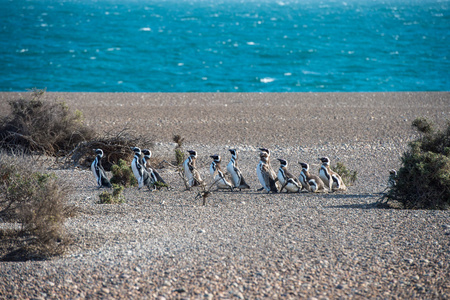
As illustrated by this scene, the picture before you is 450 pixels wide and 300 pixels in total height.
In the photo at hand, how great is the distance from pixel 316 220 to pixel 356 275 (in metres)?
1.92

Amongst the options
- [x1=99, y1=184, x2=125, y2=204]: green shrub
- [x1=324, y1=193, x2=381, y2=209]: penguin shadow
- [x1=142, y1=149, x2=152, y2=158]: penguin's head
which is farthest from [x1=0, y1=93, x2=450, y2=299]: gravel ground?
[x1=142, y1=149, x2=152, y2=158]: penguin's head

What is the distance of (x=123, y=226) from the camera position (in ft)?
24.6

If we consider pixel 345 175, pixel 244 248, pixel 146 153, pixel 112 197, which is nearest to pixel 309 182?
pixel 345 175

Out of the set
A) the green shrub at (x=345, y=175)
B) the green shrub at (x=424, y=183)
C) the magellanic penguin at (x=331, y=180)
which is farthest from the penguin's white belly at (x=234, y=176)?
the green shrub at (x=424, y=183)

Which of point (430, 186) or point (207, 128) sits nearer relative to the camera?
point (430, 186)

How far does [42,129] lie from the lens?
13.7 m

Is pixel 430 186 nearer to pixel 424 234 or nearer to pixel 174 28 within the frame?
pixel 424 234

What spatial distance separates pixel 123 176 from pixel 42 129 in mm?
4205

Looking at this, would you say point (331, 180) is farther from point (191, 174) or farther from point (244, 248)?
point (244, 248)

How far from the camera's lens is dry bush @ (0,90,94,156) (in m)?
13.5

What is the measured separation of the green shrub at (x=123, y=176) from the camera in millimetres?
10609

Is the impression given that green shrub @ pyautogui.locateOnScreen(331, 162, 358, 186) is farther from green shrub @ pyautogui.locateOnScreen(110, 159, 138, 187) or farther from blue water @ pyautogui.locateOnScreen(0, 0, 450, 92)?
blue water @ pyautogui.locateOnScreen(0, 0, 450, 92)

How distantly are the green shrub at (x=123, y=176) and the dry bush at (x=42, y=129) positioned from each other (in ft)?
9.66

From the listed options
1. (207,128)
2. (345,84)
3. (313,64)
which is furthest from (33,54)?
(207,128)
